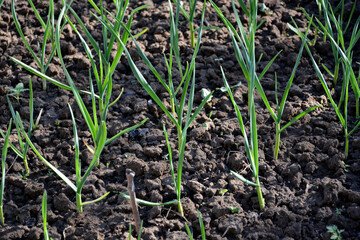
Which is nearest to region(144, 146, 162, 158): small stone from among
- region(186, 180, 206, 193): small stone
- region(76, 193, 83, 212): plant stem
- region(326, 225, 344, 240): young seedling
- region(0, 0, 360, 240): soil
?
region(0, 0, 360, 240): soil

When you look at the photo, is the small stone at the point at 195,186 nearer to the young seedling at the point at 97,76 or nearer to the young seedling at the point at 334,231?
the young seedling at the point at 97,76

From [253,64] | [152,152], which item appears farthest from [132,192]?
[253,64]

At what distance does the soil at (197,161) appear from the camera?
1639mm

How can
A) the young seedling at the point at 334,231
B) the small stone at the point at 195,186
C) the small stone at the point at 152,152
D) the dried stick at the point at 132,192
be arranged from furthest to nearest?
the small stone at the point at 152,152 → the small stone at the point at 195,186 → the young seedling at the point at 334,231 → the dried stick at the point at 132,192

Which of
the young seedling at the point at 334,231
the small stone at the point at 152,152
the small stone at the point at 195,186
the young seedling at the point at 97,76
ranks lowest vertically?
the young seedling at the point at 334,231

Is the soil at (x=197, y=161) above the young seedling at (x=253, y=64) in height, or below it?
below

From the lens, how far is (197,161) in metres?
1.86

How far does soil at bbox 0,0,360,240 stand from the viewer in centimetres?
164

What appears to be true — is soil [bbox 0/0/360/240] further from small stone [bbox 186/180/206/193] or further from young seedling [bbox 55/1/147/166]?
young seedling [bbox 55/1/147/166]

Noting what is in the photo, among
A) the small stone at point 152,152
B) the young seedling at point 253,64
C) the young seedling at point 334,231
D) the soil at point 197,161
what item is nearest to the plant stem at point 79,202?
the soil at point 197,161

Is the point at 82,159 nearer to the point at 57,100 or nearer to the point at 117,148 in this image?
the point at 117,148

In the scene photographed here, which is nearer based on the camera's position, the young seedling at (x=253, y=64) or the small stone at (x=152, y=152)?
the young seedling at (x=253, y=64)

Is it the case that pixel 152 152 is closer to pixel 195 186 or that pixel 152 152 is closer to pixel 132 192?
pixel 195 186

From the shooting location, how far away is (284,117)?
2.05 metres
